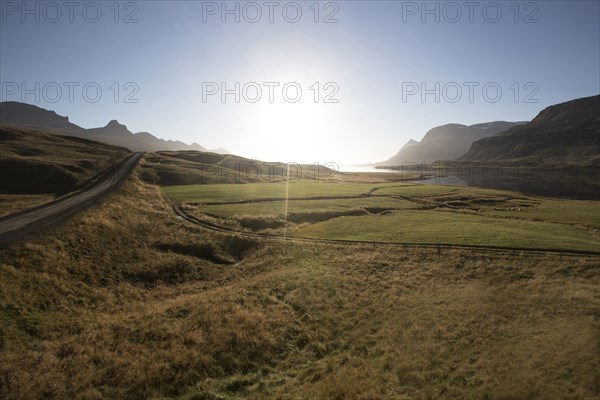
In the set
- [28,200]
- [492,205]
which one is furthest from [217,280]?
[492,205]

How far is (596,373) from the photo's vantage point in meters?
15.0

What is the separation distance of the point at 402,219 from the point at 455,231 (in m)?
10.7

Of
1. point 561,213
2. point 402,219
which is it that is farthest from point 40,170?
point 561,213

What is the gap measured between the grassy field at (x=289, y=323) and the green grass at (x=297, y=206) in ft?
64.0

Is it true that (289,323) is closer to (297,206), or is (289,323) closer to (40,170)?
→ (297,206)

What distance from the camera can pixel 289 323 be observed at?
20.8m

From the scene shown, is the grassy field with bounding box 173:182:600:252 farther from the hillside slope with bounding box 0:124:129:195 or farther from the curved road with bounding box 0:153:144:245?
the hillside slope with bounding box 0:124:129:195

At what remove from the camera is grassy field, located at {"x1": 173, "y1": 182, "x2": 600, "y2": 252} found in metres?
40.9

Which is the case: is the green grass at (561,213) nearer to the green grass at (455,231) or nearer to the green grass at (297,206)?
the green grass at (455,231)

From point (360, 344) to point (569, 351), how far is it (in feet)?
36.5

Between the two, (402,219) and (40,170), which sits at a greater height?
(40,170)

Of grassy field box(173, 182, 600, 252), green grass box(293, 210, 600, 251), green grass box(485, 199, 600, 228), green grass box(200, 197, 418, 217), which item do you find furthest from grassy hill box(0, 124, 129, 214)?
green grass box(485, 199, 600, 228)

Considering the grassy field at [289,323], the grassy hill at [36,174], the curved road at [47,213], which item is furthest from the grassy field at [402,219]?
the grassy hill at [36,174]

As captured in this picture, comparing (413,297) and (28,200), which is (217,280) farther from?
(28,200)
